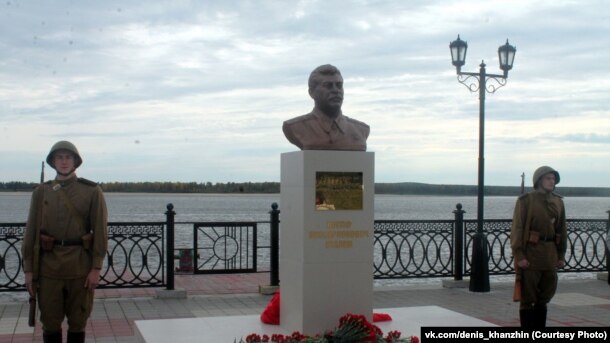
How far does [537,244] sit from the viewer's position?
7.80 metres

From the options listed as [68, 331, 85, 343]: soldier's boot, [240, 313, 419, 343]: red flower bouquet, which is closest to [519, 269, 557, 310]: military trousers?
[240, 313, 419, 343]: red flower bouquet

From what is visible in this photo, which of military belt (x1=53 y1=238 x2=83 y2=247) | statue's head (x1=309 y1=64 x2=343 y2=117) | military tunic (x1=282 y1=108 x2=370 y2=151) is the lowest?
military belt (x1=53 y1=238 x2=83 y2=247)

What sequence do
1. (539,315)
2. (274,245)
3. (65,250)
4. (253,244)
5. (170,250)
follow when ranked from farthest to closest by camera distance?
(253,244), (274,245), (170,250), (539,315), (65,250)

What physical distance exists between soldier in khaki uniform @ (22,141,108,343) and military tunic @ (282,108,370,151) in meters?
1.81

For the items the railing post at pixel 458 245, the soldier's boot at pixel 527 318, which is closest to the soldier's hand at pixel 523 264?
the soldier's boot at pixel 527 318

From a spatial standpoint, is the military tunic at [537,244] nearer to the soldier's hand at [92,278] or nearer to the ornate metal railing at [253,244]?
the soldier's hand at [92,278]

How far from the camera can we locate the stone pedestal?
22.8 ft

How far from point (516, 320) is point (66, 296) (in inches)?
219

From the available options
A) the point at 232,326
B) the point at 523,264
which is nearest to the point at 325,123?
the point at 232,326

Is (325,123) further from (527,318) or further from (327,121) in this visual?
(527,318)

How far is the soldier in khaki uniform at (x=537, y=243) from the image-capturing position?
7.80 metres

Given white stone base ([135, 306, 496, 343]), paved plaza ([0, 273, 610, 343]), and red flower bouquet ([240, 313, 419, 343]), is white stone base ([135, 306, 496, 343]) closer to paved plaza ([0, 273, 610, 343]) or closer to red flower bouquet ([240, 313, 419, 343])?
red flower bouquet ([240, 313, 419, 343])

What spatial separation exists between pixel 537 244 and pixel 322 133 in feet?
8.06

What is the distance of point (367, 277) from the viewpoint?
23.5 ft
